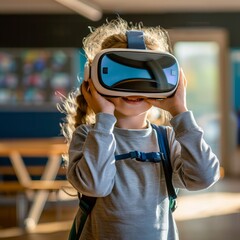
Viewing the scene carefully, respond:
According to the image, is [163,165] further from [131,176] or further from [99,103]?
[99,103]

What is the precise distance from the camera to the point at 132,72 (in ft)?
4.02

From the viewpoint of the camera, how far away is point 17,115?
327 inches

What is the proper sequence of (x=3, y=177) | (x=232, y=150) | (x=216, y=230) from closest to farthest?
(x=216, y=230)
(x=3, y=177)
(x=232, y=150)

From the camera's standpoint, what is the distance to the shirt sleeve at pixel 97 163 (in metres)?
1.22

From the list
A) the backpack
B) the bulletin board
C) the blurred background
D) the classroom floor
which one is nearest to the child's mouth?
the backpack

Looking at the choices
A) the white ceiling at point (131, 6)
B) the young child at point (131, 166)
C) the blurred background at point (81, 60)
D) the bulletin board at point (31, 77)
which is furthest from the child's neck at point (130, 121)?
the bulletin board at point (31, 77)

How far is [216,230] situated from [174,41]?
4.46 m

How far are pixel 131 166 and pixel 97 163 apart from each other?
0.34 feet

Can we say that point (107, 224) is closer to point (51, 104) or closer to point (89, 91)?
point (89, 91)

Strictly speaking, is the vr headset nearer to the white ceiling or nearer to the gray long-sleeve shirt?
the gray long-sleeve shirt

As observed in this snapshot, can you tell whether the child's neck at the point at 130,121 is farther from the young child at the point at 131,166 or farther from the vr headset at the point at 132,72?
the vr headset at the point at 132,72

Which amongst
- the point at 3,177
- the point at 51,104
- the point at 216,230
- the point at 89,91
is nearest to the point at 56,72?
the point at 51,104

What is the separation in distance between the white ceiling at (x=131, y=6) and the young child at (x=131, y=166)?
646cm

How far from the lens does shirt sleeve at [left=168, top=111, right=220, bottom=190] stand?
1231 mm
